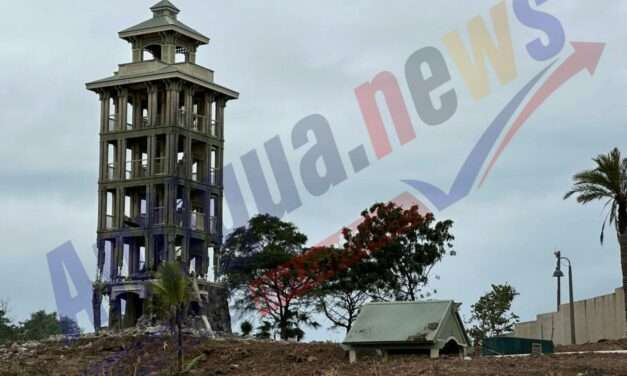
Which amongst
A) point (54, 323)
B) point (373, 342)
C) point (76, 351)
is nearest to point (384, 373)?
point (373, 342)

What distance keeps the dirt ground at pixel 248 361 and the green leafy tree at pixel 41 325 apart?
3372cm

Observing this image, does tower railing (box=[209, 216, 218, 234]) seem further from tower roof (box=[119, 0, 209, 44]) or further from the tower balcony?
tower roof (box=[119, 0, 209, 44])

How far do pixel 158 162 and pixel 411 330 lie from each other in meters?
23.5

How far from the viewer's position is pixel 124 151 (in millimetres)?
63500

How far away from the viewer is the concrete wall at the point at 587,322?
5362cm

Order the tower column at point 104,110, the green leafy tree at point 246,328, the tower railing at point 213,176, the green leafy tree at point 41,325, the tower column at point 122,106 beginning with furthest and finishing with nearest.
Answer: the green leafy tree at point 41,325, the tower column at point 104,110, the tower railing at point 213,176, the tower column at point 122,106, the green leafy tree at point 246,328

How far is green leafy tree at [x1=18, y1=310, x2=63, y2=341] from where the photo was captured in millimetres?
85688

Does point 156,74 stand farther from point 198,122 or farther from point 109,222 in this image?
point 109,222

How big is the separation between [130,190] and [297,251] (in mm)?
9414

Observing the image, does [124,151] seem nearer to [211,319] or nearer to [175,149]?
[175,149]

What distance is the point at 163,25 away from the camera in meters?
62.6

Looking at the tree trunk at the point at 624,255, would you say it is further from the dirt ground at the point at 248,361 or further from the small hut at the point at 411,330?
the small hut at the point at 411,330

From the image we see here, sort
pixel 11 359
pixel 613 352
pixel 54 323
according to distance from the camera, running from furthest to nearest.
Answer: pixel 54 323, pixel 11 359, pixel 613 352

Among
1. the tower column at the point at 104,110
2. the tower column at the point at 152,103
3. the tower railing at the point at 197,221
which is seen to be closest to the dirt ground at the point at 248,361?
the tower railing at the point at 197,221
